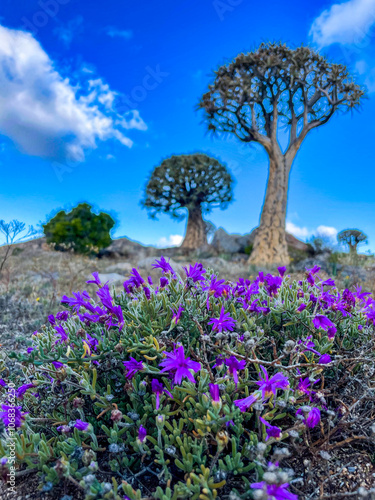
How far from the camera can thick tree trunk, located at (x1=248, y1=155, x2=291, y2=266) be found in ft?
47.6

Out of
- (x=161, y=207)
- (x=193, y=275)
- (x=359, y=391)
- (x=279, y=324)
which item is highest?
(x=161, y=207)

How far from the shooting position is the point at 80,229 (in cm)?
1761

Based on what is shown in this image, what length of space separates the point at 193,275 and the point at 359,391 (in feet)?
3.32

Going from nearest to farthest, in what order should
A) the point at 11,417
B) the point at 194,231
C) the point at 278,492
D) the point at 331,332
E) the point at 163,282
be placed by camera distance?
1. the point at 278,492
2. the point at 11,417
3. the point at 331,332
4. the point at 163,282
5. the point at 194,231

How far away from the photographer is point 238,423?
1.42 metres

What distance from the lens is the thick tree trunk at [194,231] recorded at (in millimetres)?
20234

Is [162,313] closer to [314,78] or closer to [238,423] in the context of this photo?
[238,423]

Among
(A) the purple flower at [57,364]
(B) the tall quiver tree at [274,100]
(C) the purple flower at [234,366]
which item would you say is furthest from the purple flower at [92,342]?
(B) the tall quiver tree at [274,100]

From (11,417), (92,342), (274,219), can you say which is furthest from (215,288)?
(274,219)

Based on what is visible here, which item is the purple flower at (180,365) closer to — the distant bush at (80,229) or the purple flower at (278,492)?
the purple flower at (278,492)

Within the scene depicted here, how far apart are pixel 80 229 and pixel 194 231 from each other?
650 centimetres

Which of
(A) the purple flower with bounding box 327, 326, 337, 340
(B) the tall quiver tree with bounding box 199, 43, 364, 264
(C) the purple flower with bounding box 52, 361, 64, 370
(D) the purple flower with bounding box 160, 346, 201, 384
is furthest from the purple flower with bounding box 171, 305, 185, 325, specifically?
(B) the tall quiver tree with bounding box 199, 43, 364, 264

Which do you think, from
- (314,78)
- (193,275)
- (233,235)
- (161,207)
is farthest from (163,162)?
(193,275)

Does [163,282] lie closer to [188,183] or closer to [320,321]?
[320,321]
